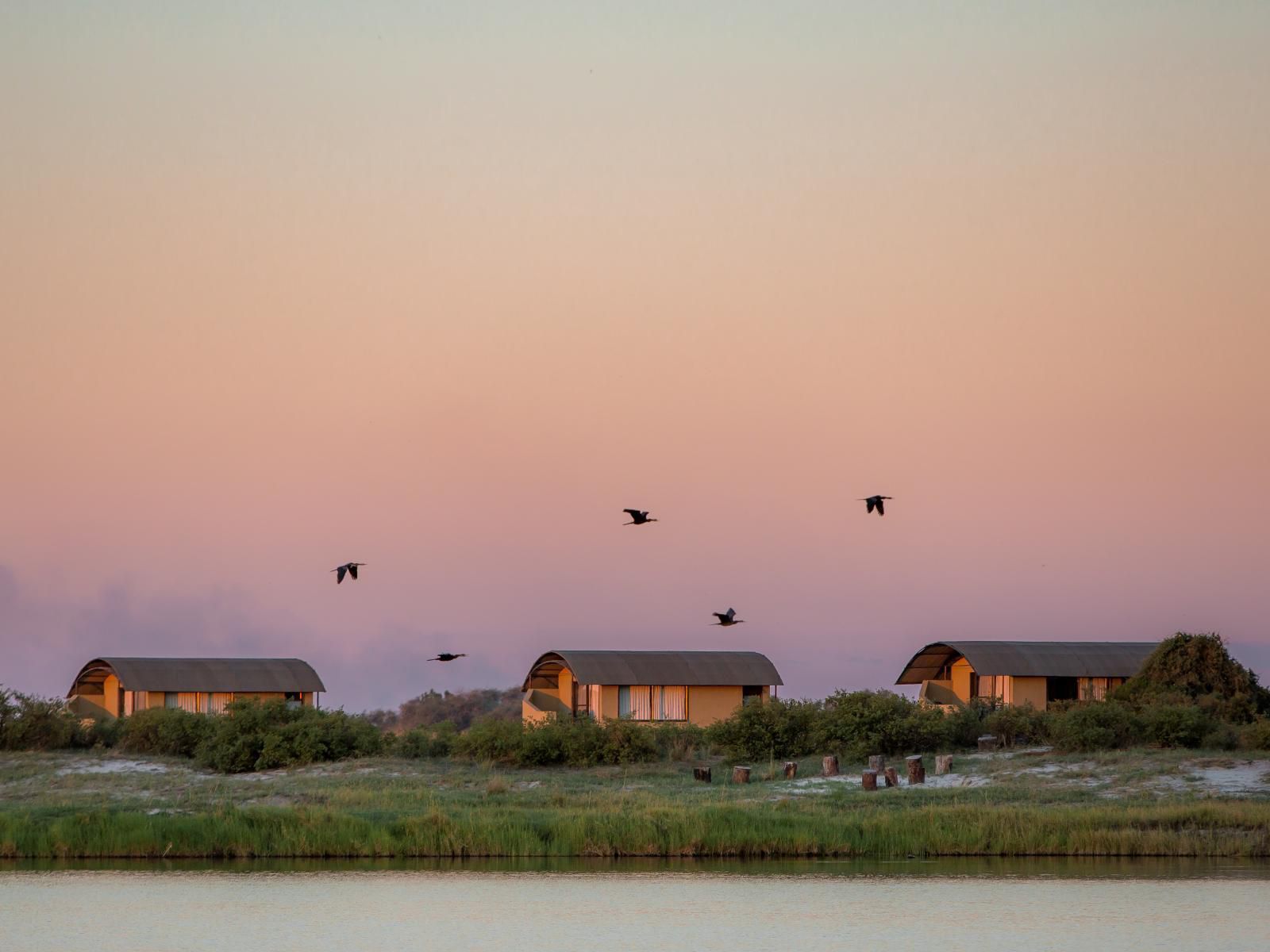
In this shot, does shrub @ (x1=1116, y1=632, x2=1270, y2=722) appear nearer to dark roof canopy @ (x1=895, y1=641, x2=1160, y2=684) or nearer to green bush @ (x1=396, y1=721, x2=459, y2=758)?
dark roof canopy @ (x1=895, y1=641, x2=1160, y2=684)

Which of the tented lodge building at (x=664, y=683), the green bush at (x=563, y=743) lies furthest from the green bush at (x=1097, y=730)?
the tented lodge building at (x=664, y=683)

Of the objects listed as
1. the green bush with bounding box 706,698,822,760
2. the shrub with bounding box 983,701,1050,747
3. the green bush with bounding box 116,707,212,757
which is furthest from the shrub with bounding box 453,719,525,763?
the shrub with bounding box 983,701,1050,747

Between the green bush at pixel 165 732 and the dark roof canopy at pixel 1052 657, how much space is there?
25393mm

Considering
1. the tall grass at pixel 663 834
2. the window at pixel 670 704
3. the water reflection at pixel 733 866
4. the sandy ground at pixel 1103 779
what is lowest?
the water reflection at pixel 733 866

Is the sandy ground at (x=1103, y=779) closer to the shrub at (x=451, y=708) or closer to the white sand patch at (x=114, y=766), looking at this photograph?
the white sand patch at (x=114, y=766)

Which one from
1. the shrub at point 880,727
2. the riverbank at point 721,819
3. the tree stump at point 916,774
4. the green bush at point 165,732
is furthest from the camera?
the green bush at point 165,732

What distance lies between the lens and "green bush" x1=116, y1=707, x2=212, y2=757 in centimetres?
5134

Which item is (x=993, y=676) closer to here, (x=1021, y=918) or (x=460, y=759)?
(x=460, y=759)

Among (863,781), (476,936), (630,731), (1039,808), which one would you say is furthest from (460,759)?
(476,936)

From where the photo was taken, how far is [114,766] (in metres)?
48.9

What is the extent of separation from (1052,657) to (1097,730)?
65.9 feet

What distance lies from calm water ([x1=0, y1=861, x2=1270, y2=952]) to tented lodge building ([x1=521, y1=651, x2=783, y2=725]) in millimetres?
31704

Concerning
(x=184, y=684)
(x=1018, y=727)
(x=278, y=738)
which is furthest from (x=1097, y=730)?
(x=184, y=684)

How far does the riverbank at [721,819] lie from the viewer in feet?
102
